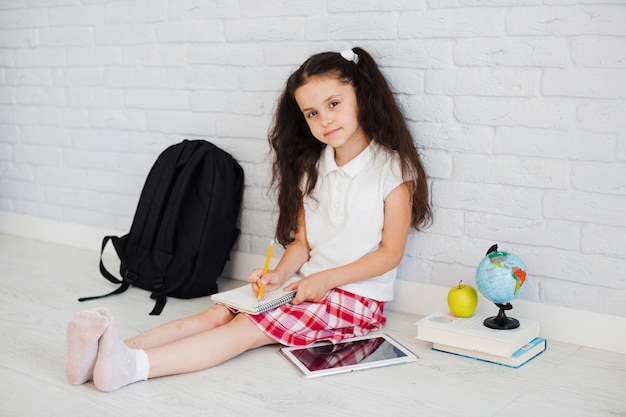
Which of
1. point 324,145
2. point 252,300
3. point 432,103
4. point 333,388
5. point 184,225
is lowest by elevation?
point 333,388

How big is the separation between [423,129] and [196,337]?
0.75 m

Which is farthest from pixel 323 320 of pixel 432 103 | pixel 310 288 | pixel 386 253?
pixel 432 103

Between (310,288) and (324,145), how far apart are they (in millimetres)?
412

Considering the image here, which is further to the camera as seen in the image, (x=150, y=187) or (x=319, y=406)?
(x=150, y=187)

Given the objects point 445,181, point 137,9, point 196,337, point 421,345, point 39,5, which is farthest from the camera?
point 39,5

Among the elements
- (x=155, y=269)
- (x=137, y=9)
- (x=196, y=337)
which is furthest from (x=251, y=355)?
(x=137, y=9)

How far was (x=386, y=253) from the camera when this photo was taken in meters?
1.85

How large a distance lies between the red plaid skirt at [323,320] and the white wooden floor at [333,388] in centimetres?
5

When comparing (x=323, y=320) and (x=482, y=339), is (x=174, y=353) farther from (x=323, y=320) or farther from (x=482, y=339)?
(x=482, y=339)

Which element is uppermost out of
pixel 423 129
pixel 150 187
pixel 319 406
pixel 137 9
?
pixel 137 9

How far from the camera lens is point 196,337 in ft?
5.39

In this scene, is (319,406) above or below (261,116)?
below

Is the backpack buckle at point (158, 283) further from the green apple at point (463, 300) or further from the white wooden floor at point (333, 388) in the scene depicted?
the green apple at point (463, 300)

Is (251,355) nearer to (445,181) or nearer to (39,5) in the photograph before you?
(445,181)
